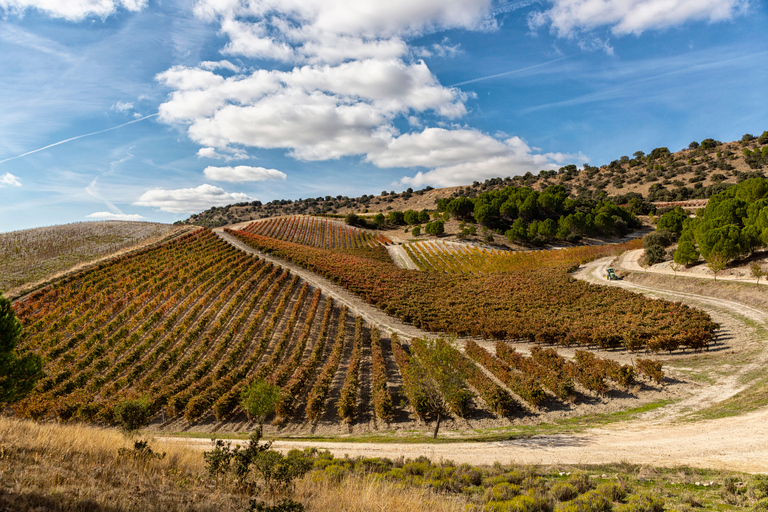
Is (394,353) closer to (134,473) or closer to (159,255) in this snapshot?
(134,473)

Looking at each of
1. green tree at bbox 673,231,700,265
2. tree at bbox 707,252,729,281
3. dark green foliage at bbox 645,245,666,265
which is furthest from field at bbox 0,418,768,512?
dark green foliage at bbox 645,245,666,265

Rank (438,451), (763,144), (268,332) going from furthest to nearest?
(763,144) → (268,332) → (438,451)

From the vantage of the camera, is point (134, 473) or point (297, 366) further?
point (297, 366)

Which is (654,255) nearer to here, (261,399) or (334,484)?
(261,399)

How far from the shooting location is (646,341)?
29.2 m

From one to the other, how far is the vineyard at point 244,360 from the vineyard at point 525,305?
18.8 feet

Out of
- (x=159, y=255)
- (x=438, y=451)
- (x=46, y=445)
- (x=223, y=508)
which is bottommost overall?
(x=438, y=451)

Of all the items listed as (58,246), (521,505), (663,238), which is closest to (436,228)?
(663,238)

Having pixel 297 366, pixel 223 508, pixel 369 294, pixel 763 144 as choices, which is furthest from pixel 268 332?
pixel 763 144

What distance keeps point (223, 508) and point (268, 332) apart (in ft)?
94.6

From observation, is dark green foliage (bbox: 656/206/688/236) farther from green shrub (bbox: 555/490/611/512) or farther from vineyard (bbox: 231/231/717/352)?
green shrub (bbox: 555/490/611/512)

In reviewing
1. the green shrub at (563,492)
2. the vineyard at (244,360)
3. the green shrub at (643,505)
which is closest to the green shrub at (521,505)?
the green shrub at (563,492)

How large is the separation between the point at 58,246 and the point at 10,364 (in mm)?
77905

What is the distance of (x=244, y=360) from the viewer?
30141mm
